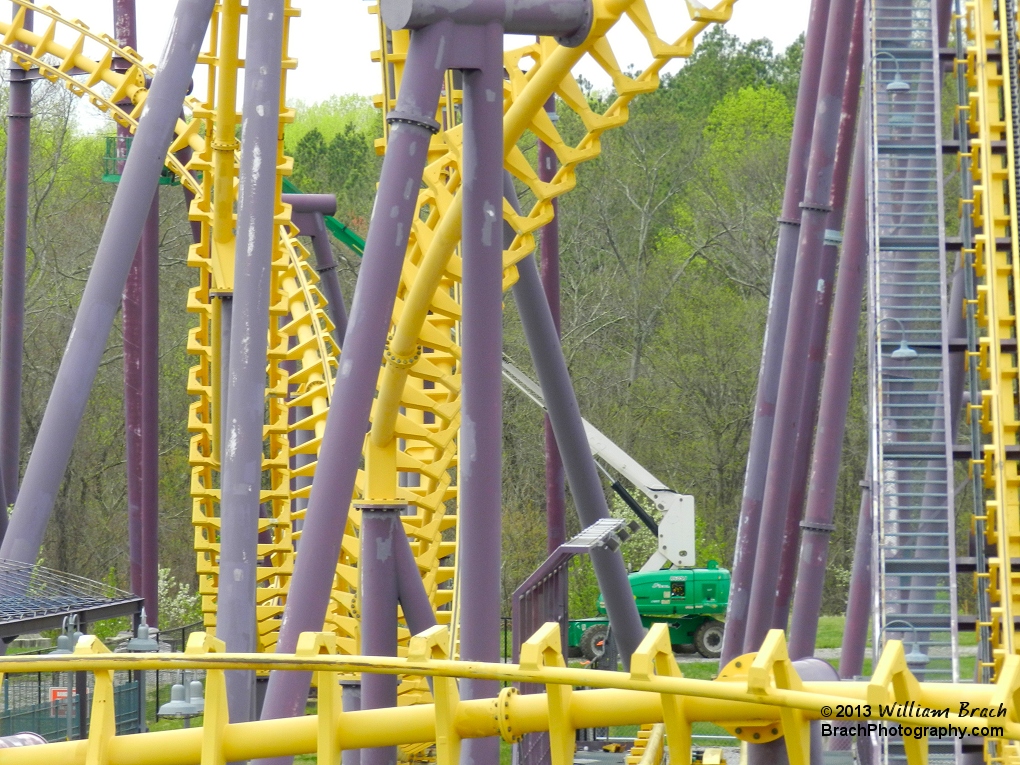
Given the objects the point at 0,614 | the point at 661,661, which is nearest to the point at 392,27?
the point at 0,614

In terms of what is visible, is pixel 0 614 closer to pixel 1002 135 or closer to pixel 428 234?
pixel 428 234

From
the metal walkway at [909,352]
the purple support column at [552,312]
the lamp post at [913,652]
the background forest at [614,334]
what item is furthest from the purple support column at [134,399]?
the background forest at [614,334]

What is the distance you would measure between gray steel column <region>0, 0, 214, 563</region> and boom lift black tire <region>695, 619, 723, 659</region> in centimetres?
1241

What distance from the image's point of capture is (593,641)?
52.0 ft

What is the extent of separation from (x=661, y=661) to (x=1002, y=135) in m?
5.11

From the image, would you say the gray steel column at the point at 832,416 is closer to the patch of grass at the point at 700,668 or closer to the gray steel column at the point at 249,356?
the gray steel column at the point at 249,356

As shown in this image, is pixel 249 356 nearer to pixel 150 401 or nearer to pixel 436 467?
pixel 436 467

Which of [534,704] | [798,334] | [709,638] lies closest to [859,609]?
[798,334]

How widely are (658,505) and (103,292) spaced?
1348 centimetres

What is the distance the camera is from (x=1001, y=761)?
5891mm

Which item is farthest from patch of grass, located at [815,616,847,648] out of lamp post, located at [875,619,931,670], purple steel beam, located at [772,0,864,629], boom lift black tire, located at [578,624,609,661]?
lamp post, located at [875,619,931,670]

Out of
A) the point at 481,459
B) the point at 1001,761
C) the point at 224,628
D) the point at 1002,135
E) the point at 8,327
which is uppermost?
the point at 1002,135

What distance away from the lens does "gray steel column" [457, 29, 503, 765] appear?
4.03 metres

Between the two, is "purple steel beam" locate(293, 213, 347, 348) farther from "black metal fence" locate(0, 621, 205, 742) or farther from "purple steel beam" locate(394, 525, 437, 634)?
"purple steel beam" locate(394, 525, 437, 634)
